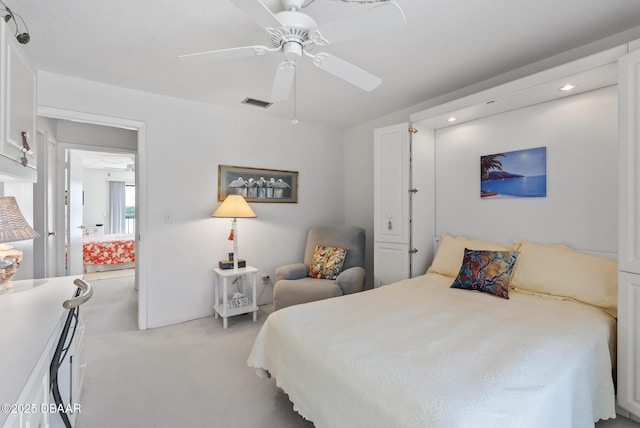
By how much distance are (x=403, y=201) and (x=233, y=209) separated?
1.81 meters

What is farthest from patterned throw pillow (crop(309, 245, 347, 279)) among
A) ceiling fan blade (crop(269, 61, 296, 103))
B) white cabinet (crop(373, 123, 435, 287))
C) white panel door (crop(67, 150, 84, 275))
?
white panel door (crop(67, 150, 84, 275))

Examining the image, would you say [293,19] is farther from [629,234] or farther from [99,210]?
[99,210]

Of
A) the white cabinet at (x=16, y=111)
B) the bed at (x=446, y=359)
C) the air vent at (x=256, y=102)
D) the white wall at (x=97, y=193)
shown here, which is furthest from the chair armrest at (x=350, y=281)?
the white wall at (x=97, y=193)

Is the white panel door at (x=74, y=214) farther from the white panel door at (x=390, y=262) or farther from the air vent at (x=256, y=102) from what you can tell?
the white panel door at (x=390, y=262)

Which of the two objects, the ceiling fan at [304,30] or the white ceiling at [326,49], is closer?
the ceiling fan at [304,30]

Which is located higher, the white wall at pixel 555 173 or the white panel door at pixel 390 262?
the white wall at pixel 555 173

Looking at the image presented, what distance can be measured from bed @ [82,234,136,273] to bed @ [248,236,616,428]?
5.43 meters

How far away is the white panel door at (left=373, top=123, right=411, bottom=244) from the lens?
3143 mm

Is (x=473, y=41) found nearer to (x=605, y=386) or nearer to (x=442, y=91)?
(x=442, y=91)

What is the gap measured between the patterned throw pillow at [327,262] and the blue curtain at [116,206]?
7.01 metres

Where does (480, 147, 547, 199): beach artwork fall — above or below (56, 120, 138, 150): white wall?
below

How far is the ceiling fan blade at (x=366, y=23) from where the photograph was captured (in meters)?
1.27

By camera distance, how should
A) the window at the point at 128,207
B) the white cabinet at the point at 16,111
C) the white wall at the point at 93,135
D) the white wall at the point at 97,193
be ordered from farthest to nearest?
the window at the point at 128,207 < the white wall at the point at 97,193 < the white wall at the point at 93,135 < the white cabinet at the point at 16,111

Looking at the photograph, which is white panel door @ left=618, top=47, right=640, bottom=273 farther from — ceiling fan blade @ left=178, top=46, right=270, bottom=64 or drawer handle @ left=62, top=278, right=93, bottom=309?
drawer handle @ left=62, top=278, right=93, bottom=309
